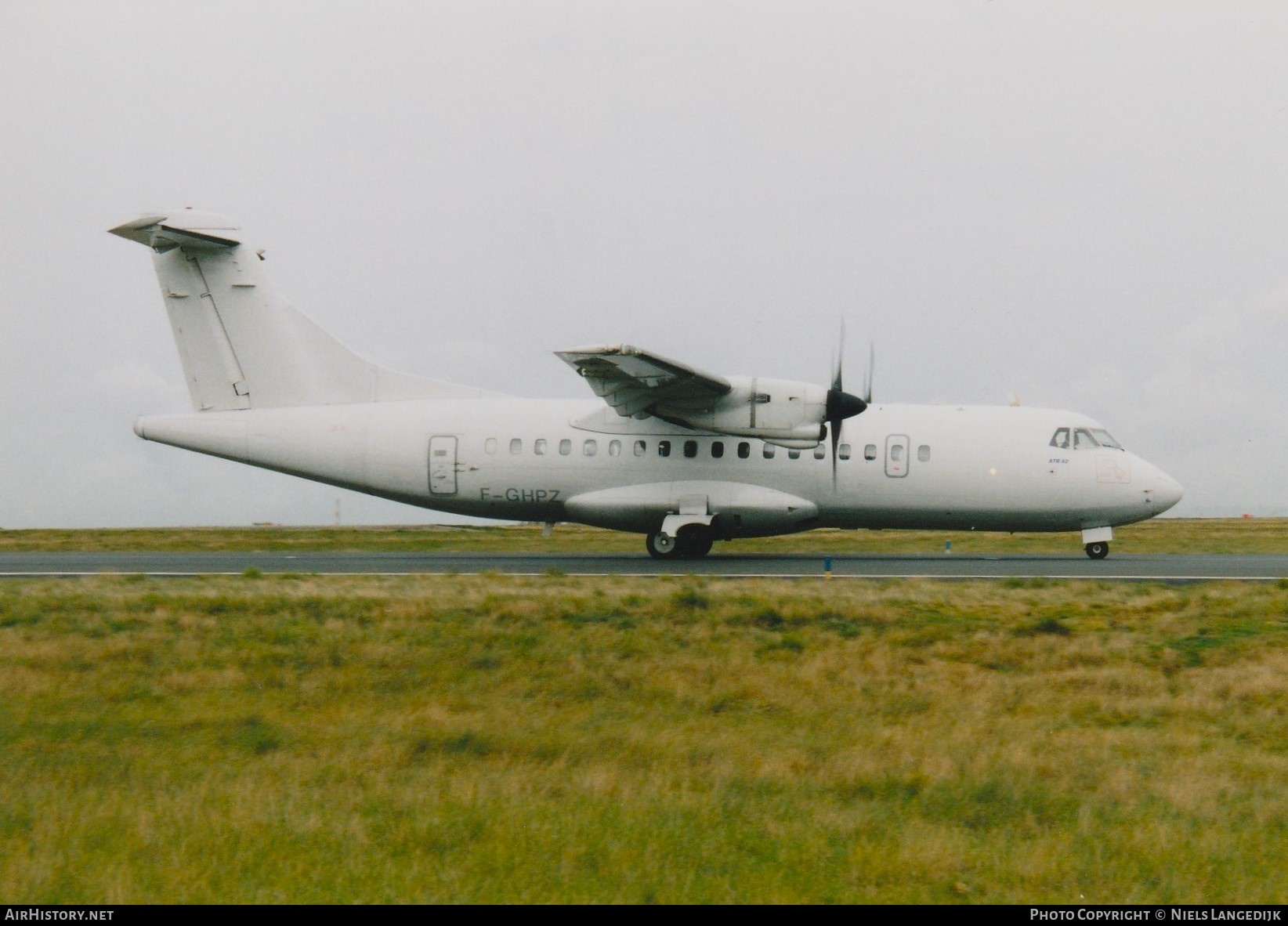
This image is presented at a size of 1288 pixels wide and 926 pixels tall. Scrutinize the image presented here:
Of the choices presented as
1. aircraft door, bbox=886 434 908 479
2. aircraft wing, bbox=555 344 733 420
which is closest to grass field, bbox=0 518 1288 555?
aircraft door, bbox=886 434 908 479

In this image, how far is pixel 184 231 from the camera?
2338 cm

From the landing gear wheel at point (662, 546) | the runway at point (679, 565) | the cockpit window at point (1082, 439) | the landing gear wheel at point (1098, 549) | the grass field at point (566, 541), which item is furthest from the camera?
the grass field at point (566, 541)

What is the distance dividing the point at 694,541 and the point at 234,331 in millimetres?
11940

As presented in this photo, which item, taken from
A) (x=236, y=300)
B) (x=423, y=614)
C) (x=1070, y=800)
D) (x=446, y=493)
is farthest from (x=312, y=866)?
(x=236, y=300)

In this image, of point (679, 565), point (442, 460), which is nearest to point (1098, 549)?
point (679, 565)

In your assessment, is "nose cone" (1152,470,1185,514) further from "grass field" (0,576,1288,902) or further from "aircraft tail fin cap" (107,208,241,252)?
"aircraft tail fin cap" (107,208,241,252)

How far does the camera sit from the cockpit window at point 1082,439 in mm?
22969

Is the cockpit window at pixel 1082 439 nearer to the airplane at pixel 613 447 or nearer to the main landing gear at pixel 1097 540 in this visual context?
the airplane at pixel 613 447

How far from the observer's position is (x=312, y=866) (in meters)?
5.35

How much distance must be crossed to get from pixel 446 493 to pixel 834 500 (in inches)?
351

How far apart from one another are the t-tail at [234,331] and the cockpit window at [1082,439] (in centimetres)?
1627

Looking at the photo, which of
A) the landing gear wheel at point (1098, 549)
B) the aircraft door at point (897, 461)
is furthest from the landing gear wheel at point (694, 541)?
the landing gear wheel at point (1098, 549)

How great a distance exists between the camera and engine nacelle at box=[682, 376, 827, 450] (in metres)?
21.5
